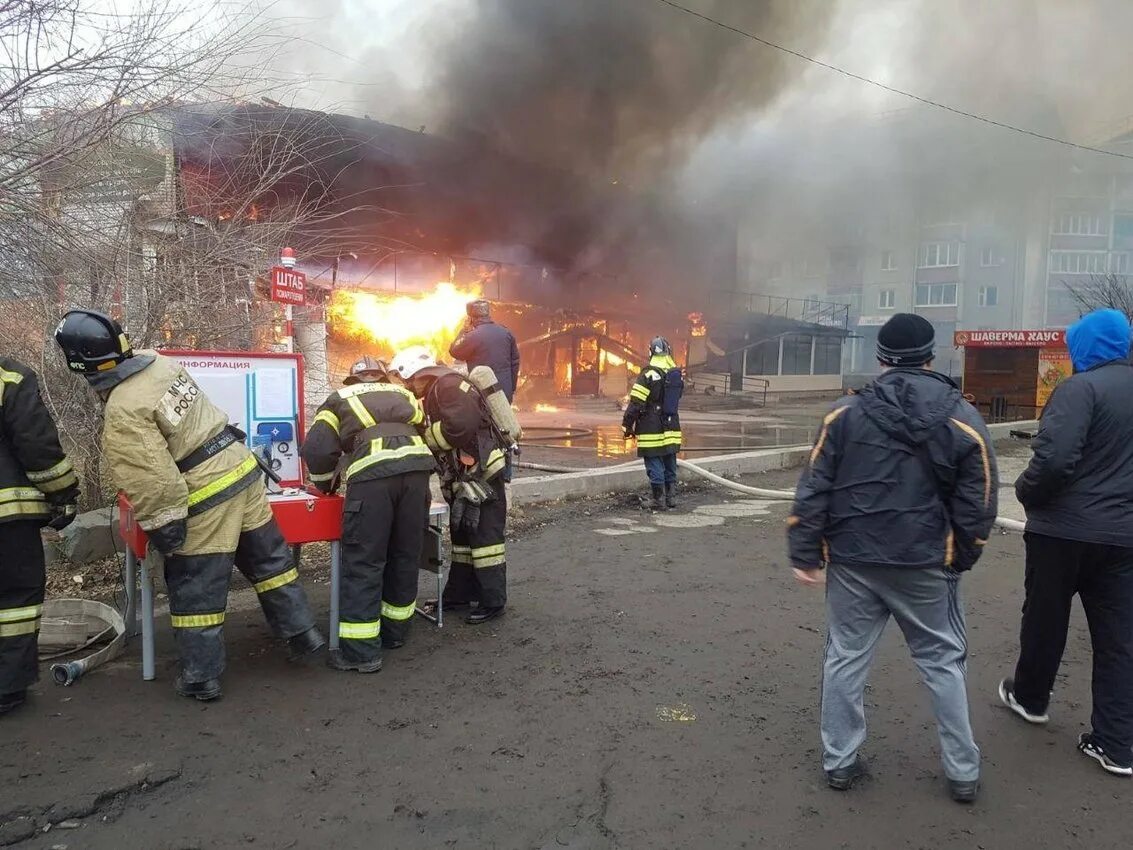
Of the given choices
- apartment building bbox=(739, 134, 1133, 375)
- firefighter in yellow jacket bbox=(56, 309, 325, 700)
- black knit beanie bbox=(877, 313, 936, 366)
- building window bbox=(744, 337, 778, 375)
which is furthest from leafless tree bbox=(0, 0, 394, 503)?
apartment building bbox=(739, 134, 1133, 375)

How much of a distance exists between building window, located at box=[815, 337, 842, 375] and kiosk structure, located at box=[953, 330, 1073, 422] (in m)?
11.4

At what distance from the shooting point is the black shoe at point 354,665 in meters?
3.36

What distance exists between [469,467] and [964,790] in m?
2.59

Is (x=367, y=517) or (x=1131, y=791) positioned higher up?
(x=367, y=517)

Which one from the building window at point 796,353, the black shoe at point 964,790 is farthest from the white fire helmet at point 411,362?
the building window at point 796,353

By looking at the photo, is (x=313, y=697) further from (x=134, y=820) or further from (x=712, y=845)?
(x=712, y=845)

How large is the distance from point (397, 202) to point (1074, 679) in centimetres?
1695

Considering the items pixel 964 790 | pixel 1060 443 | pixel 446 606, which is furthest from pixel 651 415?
pixel 964 790

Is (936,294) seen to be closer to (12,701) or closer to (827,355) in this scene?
(827,355)

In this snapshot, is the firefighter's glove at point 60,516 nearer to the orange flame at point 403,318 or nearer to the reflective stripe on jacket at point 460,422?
the reflective stripe on jacket at point 460,422

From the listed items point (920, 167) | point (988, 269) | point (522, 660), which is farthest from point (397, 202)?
point (988, 269)

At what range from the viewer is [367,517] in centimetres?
336

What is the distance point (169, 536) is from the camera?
9.37 feet

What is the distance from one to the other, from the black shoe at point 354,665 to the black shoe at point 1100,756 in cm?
281
